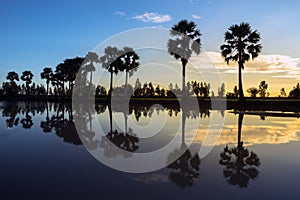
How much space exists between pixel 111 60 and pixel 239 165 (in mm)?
49408

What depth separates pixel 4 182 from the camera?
16.6ft

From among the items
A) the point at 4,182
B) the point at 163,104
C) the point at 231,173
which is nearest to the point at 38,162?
the point at 4,182

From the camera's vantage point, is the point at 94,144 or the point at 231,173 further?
the point at 94,144

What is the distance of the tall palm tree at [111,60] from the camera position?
170 ft

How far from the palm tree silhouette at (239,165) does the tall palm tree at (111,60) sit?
44651mm

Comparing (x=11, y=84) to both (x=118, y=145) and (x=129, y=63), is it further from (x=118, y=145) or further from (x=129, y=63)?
(x=118, y=145)

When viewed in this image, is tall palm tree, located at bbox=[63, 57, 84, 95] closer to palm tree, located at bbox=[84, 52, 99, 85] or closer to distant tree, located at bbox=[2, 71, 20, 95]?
palm tree, located at bbox=[84, 52, 99, 85]

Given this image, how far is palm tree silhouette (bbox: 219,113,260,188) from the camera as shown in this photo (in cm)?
538

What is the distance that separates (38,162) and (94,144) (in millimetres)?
2686

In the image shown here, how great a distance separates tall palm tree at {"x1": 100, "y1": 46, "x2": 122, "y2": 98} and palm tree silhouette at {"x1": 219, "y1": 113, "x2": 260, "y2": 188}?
44.7 m

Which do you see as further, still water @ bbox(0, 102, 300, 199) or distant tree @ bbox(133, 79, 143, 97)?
distant tree @ bbox(133, 79, 143, 97)

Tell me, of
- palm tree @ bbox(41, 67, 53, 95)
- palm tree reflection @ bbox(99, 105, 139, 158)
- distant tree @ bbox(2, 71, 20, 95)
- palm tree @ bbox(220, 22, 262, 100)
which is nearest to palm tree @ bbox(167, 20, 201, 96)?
palm tree @ bbox(220, 22, 262, 100)

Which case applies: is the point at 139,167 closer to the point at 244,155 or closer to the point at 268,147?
the point at 244,155

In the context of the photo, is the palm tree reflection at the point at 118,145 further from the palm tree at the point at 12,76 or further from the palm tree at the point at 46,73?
the palm tree at the point at 12,76
